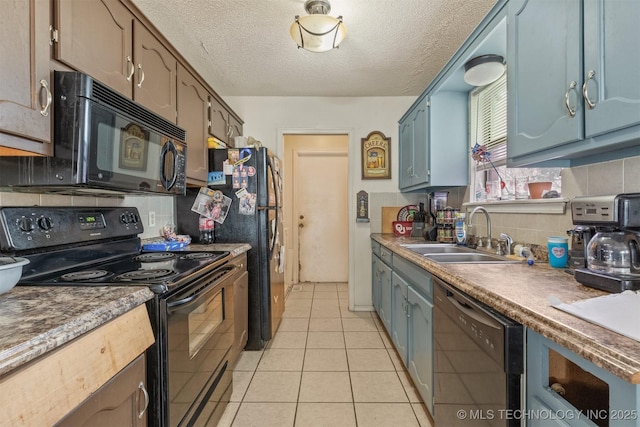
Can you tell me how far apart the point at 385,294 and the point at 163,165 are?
1.97 metres

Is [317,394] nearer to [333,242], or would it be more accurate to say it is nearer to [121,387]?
[121,387]

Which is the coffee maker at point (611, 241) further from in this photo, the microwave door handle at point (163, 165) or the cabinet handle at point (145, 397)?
the microwave door handle at point (163, 165)

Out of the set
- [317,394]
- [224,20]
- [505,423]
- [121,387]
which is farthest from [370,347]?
[224,20]

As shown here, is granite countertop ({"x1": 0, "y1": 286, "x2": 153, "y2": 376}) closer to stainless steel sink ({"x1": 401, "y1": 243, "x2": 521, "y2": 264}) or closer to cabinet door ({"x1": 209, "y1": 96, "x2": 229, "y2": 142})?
stainless steel sink ({"x1": 401, "y1": 243, "x2": 521, "y2": 264})

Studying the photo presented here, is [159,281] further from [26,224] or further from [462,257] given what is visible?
[462,257]

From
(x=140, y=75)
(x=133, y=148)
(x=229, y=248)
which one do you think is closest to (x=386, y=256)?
(x=229, y=248)

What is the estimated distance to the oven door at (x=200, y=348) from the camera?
3.71 ft

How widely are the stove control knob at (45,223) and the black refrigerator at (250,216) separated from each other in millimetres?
1137

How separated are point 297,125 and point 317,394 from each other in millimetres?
2572

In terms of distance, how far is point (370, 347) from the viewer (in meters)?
2.48

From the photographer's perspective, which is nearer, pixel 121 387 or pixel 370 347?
pixel 121 387

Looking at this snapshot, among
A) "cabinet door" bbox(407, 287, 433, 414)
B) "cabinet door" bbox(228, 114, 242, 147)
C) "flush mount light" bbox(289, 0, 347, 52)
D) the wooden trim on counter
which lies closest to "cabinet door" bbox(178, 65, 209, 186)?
"cabinet door" bbox(228, 114, 242, 147)

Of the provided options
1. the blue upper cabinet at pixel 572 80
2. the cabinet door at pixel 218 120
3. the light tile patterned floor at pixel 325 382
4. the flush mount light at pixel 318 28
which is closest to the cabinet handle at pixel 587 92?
the blue upper cabinet at pixel 572 80

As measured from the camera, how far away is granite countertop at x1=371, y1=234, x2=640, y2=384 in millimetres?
580
